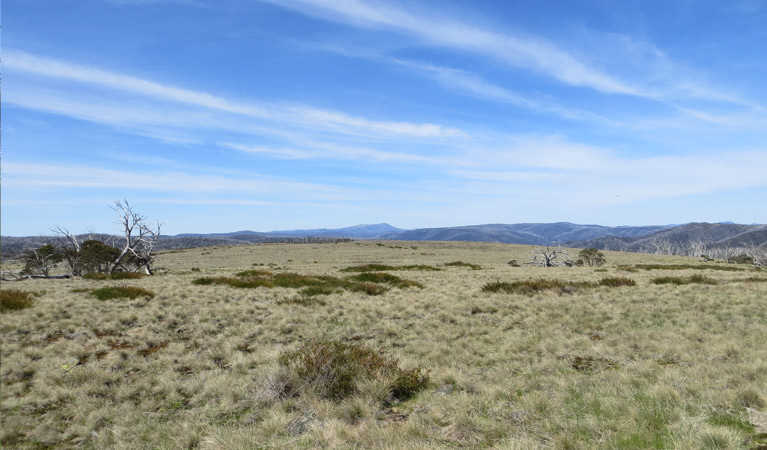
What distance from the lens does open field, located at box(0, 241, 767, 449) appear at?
4.43 meters

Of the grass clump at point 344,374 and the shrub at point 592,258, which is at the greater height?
the grass clump at point 344,374

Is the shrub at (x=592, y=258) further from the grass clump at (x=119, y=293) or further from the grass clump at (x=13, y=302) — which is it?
the grass clump at (x=13, y=302)

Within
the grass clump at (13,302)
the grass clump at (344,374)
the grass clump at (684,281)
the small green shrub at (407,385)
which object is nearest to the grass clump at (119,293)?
the grass clump at (13,302)

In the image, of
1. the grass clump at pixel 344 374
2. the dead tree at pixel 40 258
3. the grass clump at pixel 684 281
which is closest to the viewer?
the grass clump at pixel 344 374

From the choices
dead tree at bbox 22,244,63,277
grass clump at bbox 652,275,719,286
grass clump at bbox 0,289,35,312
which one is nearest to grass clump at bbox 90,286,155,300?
grass clump at bbox 0,289,35,312

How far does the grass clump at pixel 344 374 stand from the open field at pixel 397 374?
0.05m

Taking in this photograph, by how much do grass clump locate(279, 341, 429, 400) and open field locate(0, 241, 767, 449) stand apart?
0.05 m

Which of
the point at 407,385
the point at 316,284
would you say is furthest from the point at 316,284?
the point at 407,385

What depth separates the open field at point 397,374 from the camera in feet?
14.5

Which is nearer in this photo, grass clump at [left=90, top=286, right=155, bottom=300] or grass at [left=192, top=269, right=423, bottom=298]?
grass clump at [left=90, top=286, right=155, bottom=300]

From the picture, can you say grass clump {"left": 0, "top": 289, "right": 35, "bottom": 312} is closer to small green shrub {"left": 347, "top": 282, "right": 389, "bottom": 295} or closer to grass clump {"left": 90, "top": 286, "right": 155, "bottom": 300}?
grass clump {"left": 90, "top": 286, "right": 155, "bottom": 300}

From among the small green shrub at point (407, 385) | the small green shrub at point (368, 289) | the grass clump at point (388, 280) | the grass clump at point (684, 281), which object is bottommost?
the grass clump at point (684, 281)

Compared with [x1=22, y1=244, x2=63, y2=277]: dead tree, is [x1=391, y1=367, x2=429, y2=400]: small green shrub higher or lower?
lower

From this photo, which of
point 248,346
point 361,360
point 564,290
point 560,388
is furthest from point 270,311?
point 564,290
